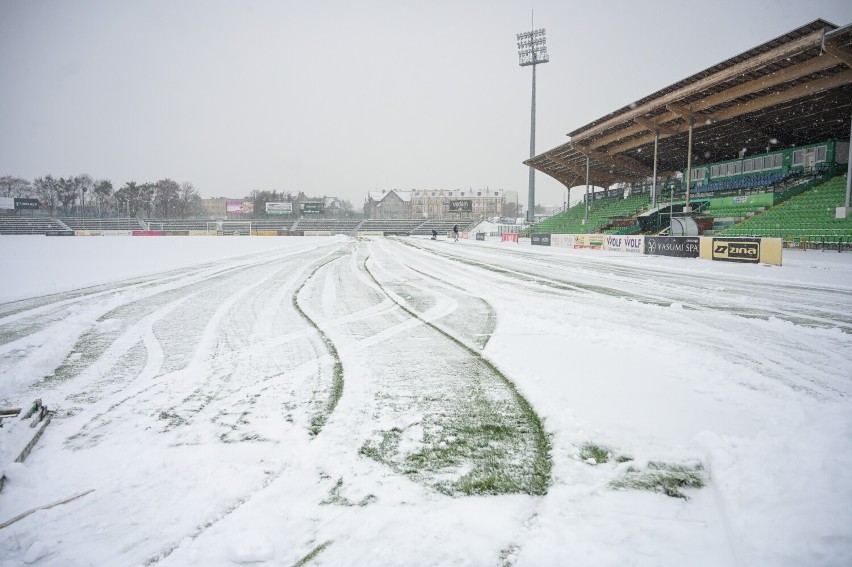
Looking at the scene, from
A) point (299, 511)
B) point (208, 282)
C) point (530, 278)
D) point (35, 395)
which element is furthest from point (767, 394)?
point (208, 282)

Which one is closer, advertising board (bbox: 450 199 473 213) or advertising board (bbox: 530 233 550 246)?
advertising board (bbox: 530 233 550 246)

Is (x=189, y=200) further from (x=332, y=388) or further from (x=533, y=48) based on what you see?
(x=332, y=388)

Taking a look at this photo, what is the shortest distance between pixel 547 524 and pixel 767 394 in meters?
2.50

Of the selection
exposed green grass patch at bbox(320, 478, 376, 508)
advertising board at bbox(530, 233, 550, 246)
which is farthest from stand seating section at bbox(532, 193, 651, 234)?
exposed green grass patch at bbox(320, 478, 376, 508)

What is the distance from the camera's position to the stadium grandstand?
1973 centimetres

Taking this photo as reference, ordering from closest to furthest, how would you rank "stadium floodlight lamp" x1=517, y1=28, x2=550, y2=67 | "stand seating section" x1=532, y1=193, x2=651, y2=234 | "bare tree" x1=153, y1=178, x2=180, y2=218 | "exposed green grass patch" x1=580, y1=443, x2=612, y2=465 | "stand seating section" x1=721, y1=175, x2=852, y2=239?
"exposed green grass patch" x1=580, y1=443, x2=612, y2=465 < "stand seating section" x1=721, y1=175, x2=852, y2=239 < "stand seating section" x1=532, y1=193, x2=651, y2=234 < "stadium floodlight lamp" x1=517, y1=28, x2=550, y2=67 < "bare tree" x1=153, y1=178, x2=180, y2=218

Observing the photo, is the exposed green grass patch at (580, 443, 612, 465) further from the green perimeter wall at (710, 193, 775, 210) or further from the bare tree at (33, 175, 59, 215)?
the bare tree at (33, 175, 59, 215)

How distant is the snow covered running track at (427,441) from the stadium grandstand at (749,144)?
69.9 feet

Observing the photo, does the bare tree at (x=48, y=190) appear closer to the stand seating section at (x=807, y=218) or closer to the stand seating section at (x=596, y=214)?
the stand seating section at (x=596, y=214)

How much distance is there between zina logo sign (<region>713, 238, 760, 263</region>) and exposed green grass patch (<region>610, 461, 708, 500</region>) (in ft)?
58.9

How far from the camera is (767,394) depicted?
10.3 feet

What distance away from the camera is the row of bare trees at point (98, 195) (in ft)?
→ 309

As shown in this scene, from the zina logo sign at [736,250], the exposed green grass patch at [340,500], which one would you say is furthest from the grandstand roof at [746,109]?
the exposed green grass patch at [340,500]

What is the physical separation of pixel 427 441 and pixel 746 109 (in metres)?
29.4
